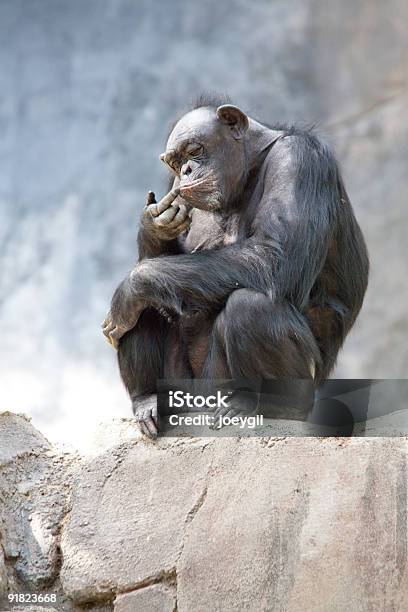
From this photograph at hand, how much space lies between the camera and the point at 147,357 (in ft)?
17.0

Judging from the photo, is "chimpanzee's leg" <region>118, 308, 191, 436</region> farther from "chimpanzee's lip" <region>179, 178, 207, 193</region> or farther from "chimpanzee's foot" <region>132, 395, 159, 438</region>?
"chimpanzee's lip" <region>179, 178, 207, 193</region>

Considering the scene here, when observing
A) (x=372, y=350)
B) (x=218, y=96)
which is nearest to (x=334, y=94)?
(x=372, y=350)

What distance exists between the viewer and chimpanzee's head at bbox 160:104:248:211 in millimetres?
5168

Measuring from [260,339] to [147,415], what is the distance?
57 centimetres

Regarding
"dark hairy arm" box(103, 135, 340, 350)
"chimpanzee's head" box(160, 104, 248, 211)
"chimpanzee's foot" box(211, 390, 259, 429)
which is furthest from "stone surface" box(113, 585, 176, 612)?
"chimpanzee's head" box(160, 104, 248, 211)

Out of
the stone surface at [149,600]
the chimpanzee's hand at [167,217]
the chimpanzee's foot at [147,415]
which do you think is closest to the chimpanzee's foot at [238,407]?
the chimpanzee's foot at [147,415]

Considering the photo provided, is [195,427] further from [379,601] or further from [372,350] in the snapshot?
[372,350]

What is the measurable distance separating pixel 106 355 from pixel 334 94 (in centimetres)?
304

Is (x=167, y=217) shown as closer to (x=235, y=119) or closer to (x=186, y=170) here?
(x=186, y=170)

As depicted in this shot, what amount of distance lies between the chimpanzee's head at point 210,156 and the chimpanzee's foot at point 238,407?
891 mm

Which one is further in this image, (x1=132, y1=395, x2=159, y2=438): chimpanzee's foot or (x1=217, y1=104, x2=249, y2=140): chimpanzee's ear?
(x1=217, y1=104, x2=249, y2=140): chimpanzee's ear

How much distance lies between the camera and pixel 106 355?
974 cm

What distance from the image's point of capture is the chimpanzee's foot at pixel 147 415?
4805mm

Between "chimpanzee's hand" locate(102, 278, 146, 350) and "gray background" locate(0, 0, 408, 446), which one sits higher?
"gray background" locate(0, 0, 408, 446)
